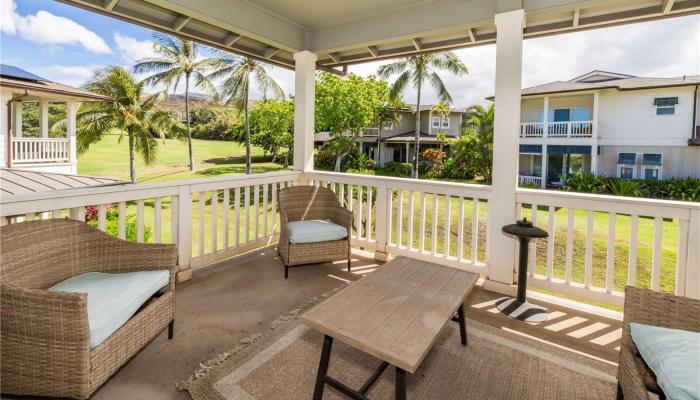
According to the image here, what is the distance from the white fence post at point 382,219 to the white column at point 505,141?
122 cm

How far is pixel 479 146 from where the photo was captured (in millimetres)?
18359

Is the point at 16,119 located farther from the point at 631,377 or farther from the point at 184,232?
the point at 631,377

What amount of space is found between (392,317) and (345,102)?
709 inches

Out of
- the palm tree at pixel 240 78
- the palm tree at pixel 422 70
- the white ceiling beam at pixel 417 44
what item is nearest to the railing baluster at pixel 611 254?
the white ceiling beam at pixel 417 44

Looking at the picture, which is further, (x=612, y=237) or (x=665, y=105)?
(x=665, y=105)

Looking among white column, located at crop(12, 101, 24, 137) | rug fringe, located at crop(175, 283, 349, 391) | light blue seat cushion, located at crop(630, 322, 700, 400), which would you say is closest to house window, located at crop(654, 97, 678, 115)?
light blue seat cushion, located at crop(630, 322, 700, 400)

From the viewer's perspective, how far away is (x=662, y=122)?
14.1 meters

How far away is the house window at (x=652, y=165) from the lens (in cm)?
1459

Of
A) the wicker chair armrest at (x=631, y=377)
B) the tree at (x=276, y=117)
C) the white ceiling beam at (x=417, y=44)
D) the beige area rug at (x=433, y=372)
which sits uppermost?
the tree at (x=276, y=117)

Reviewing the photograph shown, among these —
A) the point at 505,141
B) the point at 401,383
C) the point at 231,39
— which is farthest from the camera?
the point at 231,39

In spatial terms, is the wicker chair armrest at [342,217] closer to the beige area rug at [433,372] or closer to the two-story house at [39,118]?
the beige area rug at [433,372]

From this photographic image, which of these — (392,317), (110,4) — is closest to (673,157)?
(392,317)

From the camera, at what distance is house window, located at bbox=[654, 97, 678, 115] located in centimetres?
1384

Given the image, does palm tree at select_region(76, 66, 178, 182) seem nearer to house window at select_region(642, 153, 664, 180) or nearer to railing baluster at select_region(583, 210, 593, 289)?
railing baluster at select_region(583, 210, 593, 289)
